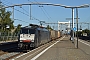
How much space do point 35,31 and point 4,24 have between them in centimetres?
3866

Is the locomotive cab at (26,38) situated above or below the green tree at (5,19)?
below

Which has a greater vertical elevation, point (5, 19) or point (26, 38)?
point (5, 19)

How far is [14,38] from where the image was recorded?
6956 centimetres

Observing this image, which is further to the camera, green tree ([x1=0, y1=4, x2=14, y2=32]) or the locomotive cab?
green tree ([x1=0, y1=4, x2=14, y2=32])

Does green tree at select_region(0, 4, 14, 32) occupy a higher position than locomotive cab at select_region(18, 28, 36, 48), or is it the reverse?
green tree at select_region(0, 4, 14, 32)

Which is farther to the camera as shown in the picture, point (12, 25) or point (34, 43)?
point (12, 25)

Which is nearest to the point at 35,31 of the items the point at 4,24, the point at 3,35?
the point at 3,35

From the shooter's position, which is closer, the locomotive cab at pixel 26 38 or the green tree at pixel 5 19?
the locomotive cab at pixel 26 38

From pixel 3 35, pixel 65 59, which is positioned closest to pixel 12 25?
pixel 3 35

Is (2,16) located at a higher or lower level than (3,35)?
higher

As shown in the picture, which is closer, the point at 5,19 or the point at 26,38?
the point at 26,38

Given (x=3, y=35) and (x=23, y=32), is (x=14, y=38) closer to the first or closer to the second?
(x=3, y=35)

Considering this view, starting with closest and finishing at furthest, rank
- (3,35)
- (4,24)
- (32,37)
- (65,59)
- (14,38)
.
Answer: (65,59) < (32,37) < (3,35) < (4,24) < (14,38)

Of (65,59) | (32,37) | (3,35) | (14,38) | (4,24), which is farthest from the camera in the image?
(14,38)
